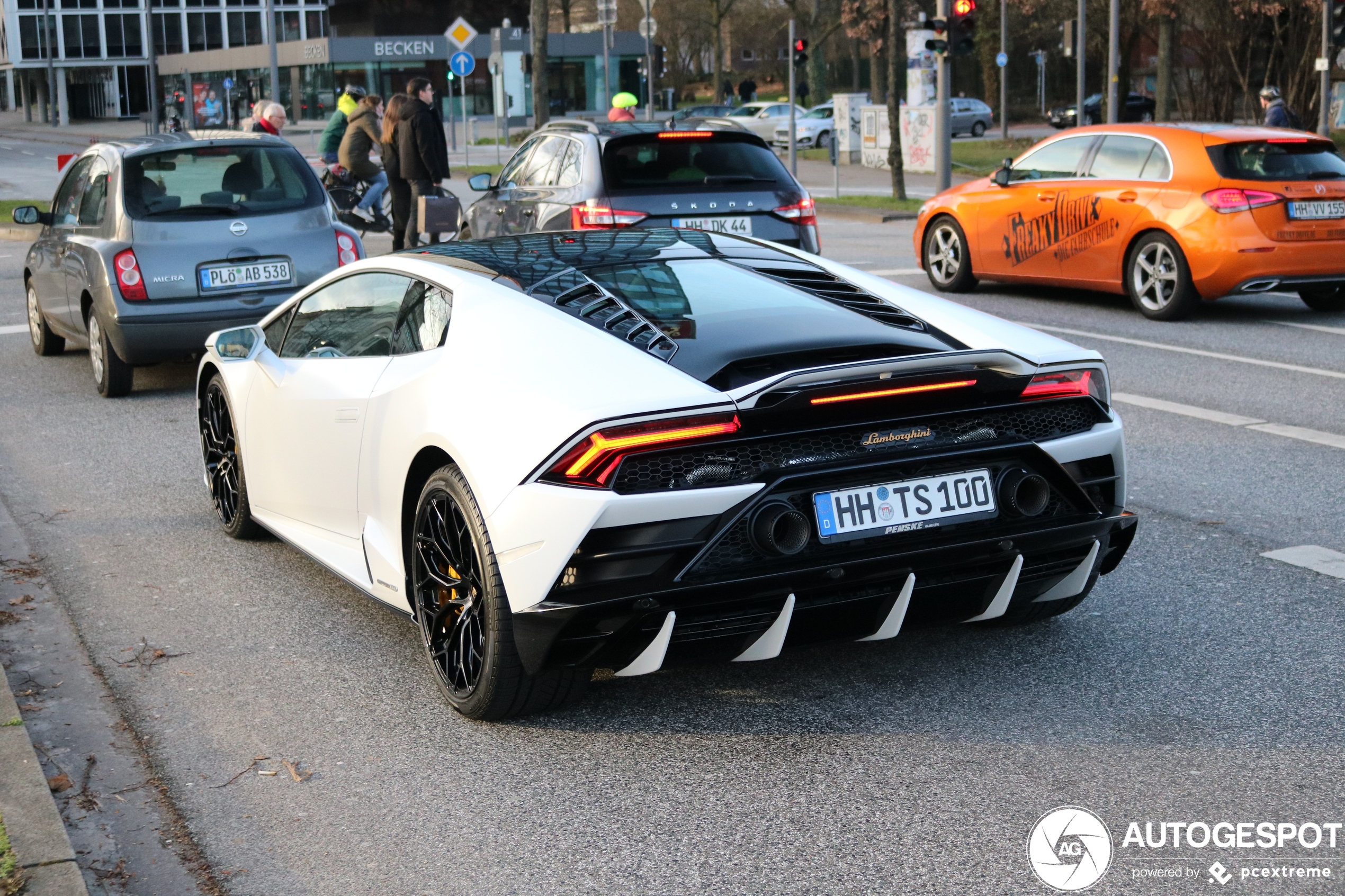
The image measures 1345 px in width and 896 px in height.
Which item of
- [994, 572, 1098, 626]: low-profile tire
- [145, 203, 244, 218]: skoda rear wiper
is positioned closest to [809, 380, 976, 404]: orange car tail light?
[994, 572, 1098, 626]: low-profile tire

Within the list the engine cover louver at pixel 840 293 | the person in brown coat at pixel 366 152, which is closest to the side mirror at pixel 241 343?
the engine cover louver at pixel 840 293

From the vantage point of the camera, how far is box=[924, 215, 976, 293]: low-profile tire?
1453 cm

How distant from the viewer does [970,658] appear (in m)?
4.80

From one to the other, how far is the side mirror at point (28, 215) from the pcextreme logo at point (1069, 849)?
837 centimetres

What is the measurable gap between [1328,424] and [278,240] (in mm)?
6335

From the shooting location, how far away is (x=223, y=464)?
21.4 ft

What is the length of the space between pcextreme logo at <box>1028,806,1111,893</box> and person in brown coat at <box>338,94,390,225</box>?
50.8ft

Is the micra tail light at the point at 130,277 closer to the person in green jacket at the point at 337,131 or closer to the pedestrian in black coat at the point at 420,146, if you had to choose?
the pedestrian in black coat at the point at 420,146

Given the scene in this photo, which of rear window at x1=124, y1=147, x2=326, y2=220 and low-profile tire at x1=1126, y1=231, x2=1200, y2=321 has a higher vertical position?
rear window at x1=124, y1=147, x2=326, y2=220

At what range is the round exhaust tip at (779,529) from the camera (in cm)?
391

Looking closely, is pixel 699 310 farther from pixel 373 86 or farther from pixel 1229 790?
pixel 373 86

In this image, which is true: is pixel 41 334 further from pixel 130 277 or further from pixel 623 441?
pixel 623 441

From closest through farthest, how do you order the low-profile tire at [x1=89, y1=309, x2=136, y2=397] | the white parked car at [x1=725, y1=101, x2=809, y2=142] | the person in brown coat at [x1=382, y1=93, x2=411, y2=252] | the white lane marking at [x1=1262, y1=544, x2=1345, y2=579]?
the white lane marking at [x1=1262, y1=544, x2=1345, y2=579]
the low-profile tire at [x1=89, y1=309, x2=136, y2=397]
the person in brown coat at [x1=382, y1=93, x2=411, y2=252]
the white parked car at [x1=725, y1=101, x2=809, y2=142]

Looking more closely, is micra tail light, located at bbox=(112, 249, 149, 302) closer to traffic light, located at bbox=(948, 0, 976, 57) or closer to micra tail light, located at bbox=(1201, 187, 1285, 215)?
micra tail light, located at bbox=(1201, 187, 1285, 215)
